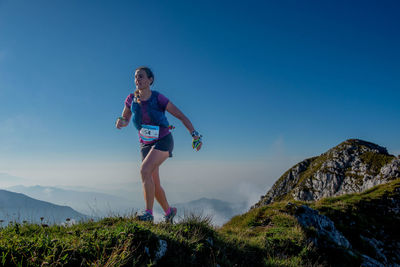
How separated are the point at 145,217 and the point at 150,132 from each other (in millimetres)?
1841

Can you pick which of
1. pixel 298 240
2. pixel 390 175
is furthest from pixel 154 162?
pixel 390 175

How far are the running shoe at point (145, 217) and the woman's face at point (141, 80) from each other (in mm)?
2817

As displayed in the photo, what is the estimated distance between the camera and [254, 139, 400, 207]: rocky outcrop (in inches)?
2103

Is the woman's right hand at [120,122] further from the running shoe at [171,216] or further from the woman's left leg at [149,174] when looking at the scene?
the running shoe at [171,216]

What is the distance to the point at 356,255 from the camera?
6840 mm

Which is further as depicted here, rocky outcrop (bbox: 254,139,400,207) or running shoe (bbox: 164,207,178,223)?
rocky outcrop (bbox: 254,139,400,207)

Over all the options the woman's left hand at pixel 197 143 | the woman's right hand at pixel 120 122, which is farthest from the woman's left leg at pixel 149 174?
the woman's right hand at pixel 120 122

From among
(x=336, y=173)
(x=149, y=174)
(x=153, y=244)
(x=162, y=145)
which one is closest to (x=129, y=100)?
(x=162, y=145)

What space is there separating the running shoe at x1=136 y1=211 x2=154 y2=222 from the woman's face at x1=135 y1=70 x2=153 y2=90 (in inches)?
111

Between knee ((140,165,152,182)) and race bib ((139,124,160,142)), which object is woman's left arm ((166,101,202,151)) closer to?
race bib ((139,124,160,142))

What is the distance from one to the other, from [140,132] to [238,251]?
132 inches

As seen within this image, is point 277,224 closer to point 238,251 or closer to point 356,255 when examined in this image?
point 356,255

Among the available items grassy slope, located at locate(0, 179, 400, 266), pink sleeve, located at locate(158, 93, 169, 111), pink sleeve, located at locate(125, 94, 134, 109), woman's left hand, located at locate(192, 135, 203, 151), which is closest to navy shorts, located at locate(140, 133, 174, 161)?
woman's left hand, located at locate(192, 135, 203, 151)

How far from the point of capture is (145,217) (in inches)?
186
